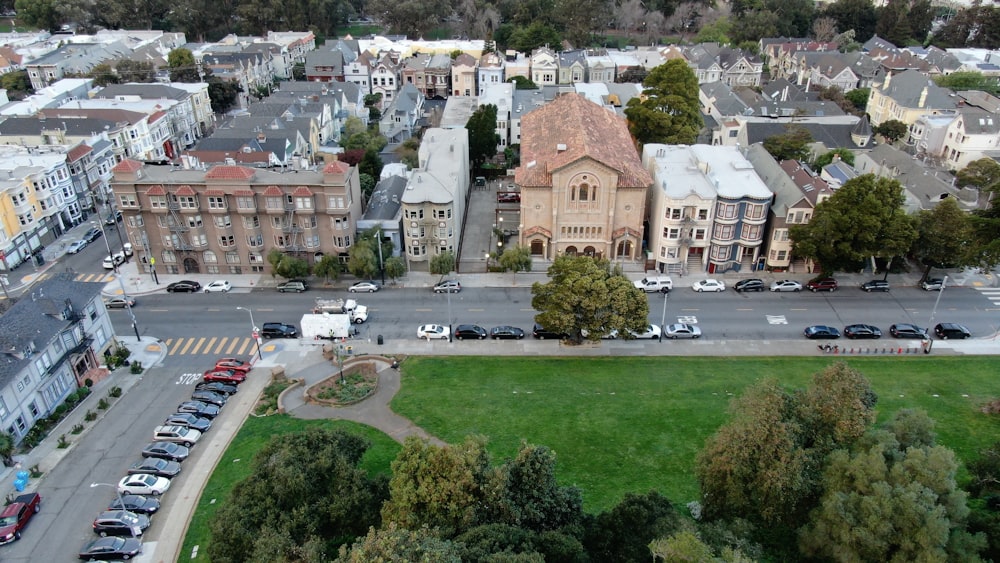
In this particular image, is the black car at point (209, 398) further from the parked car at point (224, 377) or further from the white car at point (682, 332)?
the white car at point (682, 332)

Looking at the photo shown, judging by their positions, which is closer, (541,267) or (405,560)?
(405,560)

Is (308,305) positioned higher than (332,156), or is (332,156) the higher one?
(332,156)

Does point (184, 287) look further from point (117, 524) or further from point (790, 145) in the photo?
point (790, 145)

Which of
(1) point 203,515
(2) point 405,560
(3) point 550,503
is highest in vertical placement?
(2) point 405,560

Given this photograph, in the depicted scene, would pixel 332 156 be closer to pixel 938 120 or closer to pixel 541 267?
pixel 541 267

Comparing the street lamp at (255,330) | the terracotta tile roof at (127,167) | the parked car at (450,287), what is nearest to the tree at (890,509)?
the parked car at (450,287)

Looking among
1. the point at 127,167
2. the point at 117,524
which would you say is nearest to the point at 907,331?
the point at 117,524

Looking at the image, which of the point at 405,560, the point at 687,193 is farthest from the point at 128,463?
the point at 687,193
